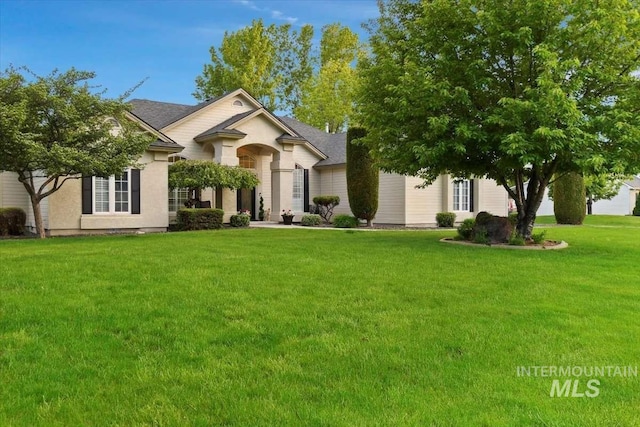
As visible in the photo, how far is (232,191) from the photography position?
71.7ft

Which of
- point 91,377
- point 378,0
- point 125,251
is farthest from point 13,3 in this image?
point 91,377

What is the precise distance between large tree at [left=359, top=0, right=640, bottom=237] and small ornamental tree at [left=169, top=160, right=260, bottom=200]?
749 centimetres

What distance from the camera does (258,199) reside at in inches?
947

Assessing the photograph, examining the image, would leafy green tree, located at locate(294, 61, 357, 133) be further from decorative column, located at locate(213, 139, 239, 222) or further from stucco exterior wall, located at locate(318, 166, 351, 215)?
decorative column, located at locate(213, 139, 239, 222)

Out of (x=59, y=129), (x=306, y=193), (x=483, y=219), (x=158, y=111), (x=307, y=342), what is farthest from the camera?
(x=306, y=193)

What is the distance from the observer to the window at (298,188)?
24.6 meters

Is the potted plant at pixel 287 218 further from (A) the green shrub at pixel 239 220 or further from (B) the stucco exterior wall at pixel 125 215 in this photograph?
(B) the stucco exterior wall at pixel 125 215

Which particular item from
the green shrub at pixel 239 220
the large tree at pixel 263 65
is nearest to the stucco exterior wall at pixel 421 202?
the green shrub at pixel 239 220

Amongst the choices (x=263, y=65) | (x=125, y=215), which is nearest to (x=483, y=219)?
(x=125, y=215)

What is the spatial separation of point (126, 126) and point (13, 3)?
16.8ft

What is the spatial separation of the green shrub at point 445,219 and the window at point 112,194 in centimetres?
1316

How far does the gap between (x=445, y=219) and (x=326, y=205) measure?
5.82 m

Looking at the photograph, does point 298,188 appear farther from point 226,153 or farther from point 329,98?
point 329,98

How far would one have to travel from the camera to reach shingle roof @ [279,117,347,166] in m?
24.7
